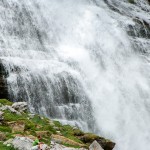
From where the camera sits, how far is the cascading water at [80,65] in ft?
105

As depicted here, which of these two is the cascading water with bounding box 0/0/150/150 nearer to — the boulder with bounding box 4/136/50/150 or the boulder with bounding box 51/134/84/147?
the boulder with bounding box 51/134/84/147

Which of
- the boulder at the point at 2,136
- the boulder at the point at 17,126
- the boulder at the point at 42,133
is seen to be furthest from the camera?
the boulder at the point at 42,133

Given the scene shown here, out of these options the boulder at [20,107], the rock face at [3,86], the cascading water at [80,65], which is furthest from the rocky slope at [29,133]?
the cascading water at [80,65]

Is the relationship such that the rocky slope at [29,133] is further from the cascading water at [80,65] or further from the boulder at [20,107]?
the cascading water at [80,65]

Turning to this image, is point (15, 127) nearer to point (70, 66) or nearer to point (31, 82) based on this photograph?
point (31, 82)

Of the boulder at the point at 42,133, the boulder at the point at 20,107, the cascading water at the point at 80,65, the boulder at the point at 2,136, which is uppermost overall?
the boulder at the point at 2,136

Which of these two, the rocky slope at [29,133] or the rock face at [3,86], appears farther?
the rock face at [3,86]

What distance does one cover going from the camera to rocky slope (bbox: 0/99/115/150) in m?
16.0

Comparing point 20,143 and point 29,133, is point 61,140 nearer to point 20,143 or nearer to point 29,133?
point 29,133

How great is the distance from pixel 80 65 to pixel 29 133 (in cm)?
2036

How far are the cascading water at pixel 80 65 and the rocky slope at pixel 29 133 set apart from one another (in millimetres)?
6725

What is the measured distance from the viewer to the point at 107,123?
35.1 m

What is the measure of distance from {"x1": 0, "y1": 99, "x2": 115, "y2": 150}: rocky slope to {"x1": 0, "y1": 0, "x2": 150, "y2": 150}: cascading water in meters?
6.72

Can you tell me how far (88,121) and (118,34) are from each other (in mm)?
19890
